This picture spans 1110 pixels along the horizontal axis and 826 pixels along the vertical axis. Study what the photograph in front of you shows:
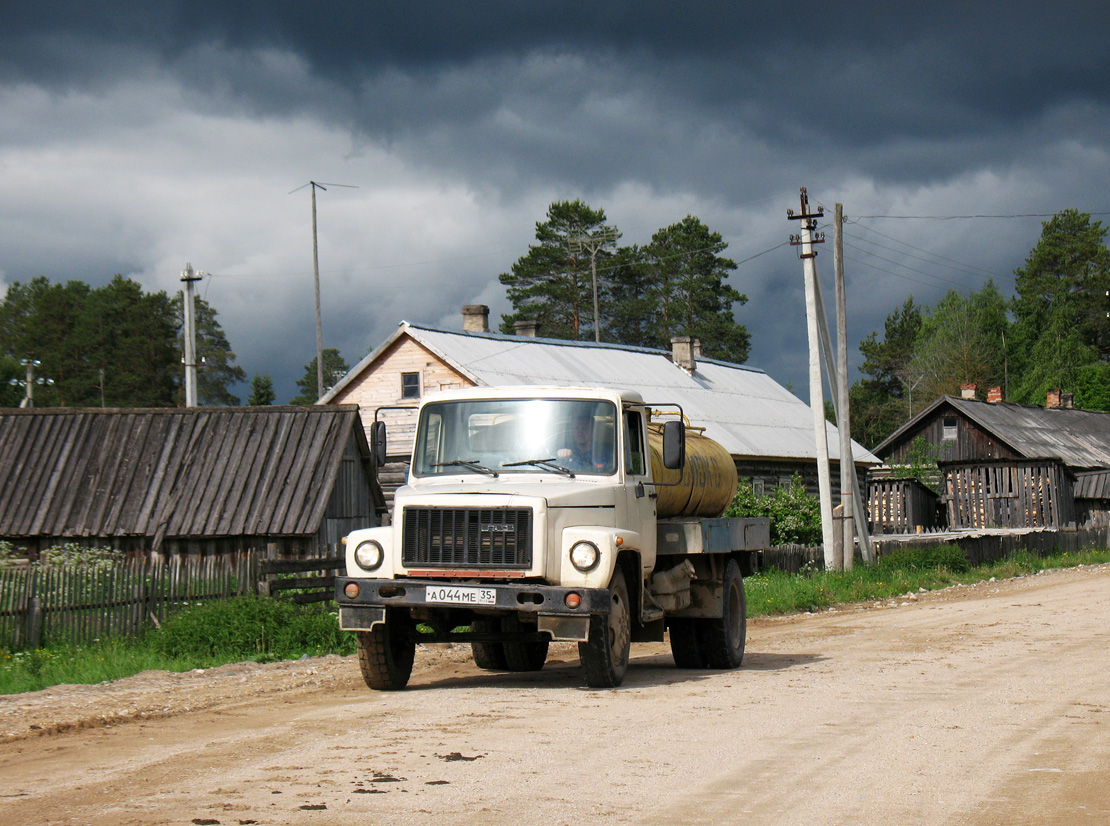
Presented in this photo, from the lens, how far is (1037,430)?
51.6 meters

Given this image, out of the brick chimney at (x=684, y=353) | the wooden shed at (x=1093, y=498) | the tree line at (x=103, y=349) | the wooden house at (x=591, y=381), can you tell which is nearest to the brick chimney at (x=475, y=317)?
the wooden house at (x=591, y=381)

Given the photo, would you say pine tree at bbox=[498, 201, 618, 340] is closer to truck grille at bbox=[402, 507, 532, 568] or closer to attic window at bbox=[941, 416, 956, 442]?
attic window at bbox=[941, 416, 956, 442]

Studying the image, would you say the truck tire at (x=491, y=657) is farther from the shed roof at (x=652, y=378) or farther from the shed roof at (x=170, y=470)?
the shed roof at (x=652, y=378)

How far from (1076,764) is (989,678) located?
438 centimetres

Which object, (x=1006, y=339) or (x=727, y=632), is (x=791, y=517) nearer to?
(x=727, y=632)

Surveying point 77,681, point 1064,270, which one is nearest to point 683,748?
point 77,681

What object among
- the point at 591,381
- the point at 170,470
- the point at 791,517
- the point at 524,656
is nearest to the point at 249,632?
the point at 524,656

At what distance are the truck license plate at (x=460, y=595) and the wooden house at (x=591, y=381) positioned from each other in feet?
66.4

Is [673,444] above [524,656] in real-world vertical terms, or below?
above

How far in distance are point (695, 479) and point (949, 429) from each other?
41.6 m

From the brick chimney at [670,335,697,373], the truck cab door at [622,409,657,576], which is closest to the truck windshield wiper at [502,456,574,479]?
the truck cab door at [622,409,657,576]

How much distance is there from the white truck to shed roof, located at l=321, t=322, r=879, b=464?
2153 centimetres

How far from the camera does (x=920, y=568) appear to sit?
27.7 metres

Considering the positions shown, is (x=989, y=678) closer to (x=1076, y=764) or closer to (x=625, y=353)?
(x=1076, y=764)
